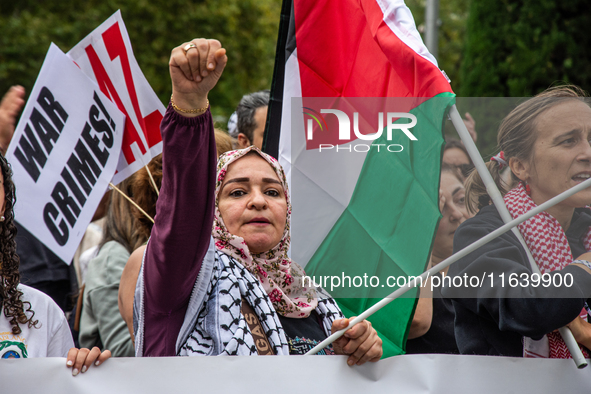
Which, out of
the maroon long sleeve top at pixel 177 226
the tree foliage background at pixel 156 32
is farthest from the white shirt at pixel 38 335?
the tree foliage background at pixel 156 32

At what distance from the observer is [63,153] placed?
301cm

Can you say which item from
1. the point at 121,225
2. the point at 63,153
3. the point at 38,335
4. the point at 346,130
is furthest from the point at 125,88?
the point at 38,335

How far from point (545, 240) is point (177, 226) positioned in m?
1.09

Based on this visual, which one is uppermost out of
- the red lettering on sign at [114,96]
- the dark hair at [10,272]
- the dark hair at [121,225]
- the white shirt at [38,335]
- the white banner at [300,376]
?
the red lettering on sign at [114,96]

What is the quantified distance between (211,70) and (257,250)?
0.87 metres

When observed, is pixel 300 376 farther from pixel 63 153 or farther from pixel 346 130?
pixel 63 153

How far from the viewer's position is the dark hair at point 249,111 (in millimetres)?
3965

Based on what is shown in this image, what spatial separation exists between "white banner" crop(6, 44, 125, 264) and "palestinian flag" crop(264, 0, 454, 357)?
865 mm

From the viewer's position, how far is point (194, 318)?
1930 millimetres

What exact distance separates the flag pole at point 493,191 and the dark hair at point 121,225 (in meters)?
1.87

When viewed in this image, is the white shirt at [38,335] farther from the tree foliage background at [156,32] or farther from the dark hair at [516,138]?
the tree foliage background at [156,32]

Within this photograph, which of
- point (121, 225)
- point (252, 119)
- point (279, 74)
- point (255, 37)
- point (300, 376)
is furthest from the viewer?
point (255, 37)

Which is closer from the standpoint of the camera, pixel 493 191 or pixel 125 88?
pixel 493 191

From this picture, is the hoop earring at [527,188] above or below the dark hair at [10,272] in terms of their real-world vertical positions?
above
